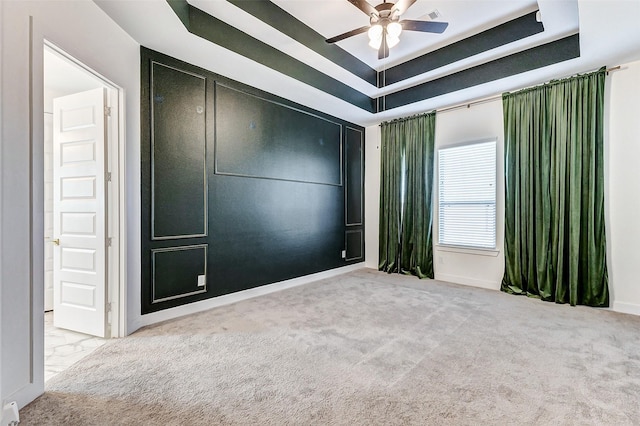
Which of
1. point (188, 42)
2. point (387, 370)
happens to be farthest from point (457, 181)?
point (188, 42)

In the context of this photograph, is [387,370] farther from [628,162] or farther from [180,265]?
[628,162]

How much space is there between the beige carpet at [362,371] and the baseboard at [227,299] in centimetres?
13

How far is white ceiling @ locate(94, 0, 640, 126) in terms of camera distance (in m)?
2.52

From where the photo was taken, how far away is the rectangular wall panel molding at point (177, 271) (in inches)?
121

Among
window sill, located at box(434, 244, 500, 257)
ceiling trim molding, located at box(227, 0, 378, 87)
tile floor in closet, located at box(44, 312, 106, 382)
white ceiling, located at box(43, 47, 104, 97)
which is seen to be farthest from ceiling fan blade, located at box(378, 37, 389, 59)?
tile floor in closet, located at box(44, 312, 106, 382)

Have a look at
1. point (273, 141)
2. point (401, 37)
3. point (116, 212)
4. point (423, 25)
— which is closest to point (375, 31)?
point (423, 25)

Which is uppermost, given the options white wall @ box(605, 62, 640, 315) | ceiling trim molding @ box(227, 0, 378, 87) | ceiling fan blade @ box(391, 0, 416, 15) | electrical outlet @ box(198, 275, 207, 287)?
ceiling trim molding @ box(227, 0, 378, 87)

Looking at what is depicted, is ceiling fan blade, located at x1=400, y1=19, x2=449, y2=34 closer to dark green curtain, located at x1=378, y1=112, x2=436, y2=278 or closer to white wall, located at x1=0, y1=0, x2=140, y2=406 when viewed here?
dark green curtain, located at x1=378, y1=112, x2=436, y2=278

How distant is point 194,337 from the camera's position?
2693mm

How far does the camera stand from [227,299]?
370 centimetres

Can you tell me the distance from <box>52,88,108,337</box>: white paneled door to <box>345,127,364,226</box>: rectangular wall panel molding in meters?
3.76

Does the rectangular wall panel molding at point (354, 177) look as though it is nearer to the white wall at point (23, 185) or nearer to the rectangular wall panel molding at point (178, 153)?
the rectangular wall panel molding at point (178, 153)

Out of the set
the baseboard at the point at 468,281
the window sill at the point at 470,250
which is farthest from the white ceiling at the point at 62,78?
the baseboard at the point at 468,281

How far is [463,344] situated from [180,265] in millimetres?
2912
